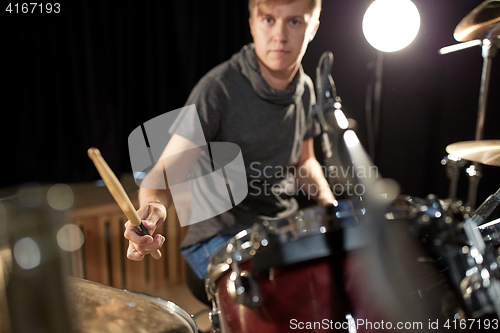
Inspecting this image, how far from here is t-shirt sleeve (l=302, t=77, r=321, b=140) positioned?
4.19 feet

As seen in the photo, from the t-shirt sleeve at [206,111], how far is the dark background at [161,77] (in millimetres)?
469

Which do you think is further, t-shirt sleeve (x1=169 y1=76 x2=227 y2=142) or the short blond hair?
the short blond hair

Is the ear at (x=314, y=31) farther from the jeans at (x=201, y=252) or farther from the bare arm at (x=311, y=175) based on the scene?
the jeans at (x=201, y=252)

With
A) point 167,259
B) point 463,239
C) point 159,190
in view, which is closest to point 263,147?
point 159,190

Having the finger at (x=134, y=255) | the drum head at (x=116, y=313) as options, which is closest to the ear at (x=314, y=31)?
the finger at (x=134, y=255)

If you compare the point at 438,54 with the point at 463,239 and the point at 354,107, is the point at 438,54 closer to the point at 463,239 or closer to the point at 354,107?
the point at 354,107

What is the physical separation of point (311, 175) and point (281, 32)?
0.55 meters

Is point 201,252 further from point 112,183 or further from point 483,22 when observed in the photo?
point 483,22

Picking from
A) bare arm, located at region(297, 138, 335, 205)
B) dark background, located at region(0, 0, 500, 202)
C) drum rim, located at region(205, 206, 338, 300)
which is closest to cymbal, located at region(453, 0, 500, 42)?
dark background, located at region(0, 0, 500, 202)

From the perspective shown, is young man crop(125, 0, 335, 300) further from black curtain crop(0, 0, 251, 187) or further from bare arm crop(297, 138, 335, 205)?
black curtain crop(0, 0, 251, 187)

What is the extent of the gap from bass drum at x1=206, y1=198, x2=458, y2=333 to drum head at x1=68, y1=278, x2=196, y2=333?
0.63 ft

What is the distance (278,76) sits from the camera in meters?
1.19

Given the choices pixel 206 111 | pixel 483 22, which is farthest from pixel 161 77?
pixel 483 22

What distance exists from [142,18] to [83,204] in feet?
2.87
